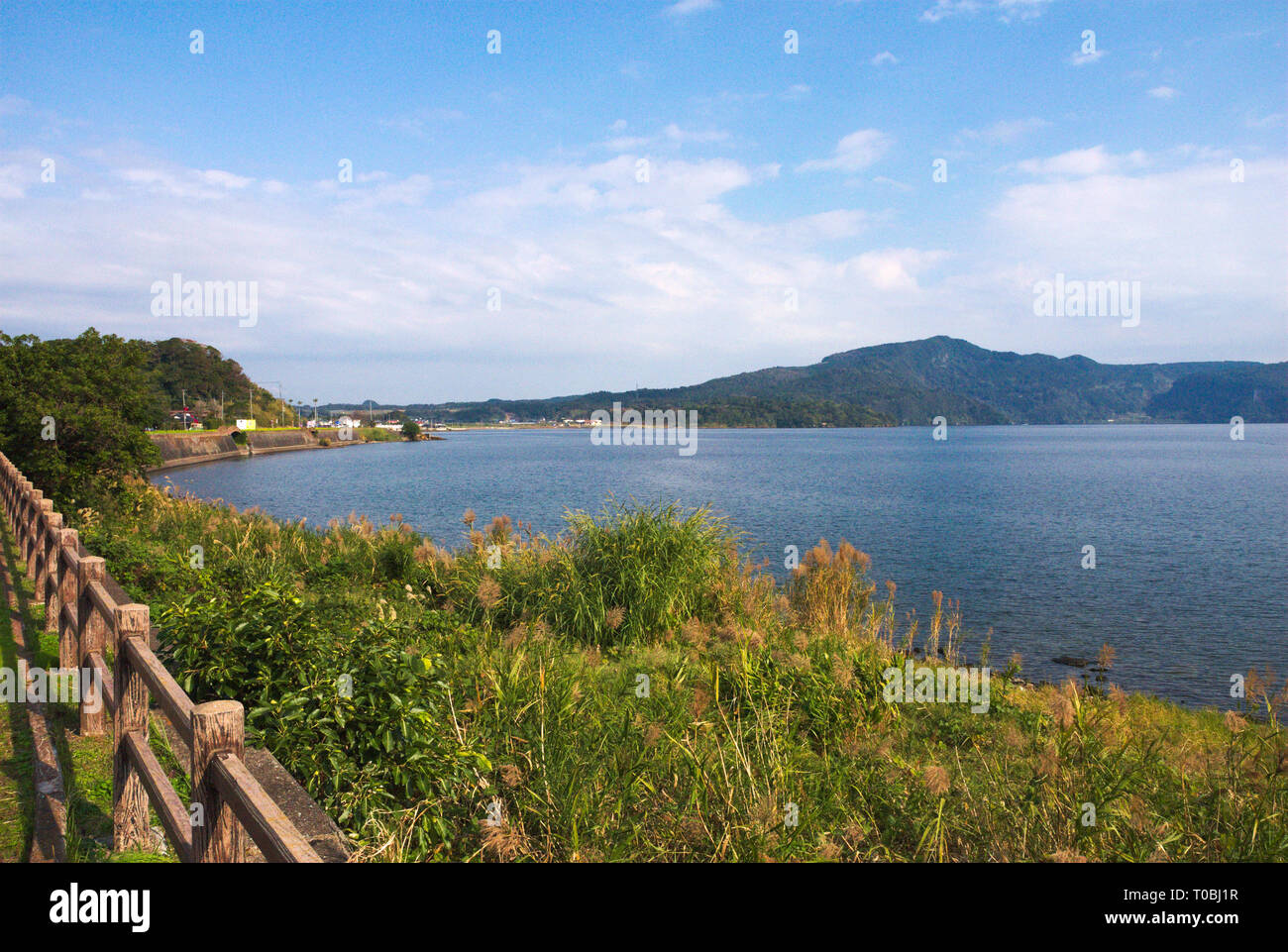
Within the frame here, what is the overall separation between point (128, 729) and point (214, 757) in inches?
72.3

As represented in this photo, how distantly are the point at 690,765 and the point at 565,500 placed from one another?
38.5m

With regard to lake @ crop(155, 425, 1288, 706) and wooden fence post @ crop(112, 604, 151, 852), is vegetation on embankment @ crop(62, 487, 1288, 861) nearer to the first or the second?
wooden fence post @ crop(112, 604, 151, 852)

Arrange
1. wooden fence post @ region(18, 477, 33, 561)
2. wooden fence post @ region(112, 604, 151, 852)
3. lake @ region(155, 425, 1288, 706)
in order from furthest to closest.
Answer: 1. lake @ region(155, 425, 1288, 706)
2. wooden fence post @ region(18, 477, 33, 561)
3. wooden fence post @ region(112, 604, 151, 852)

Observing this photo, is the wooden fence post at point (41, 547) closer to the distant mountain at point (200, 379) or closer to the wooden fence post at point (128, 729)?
the wooden fence post at point (128, 729)

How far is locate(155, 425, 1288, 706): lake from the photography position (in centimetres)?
1748

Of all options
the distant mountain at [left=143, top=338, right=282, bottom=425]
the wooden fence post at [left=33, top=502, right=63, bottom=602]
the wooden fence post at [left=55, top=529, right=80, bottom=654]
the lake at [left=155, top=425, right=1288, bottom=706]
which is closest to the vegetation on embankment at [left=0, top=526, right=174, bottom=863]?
the wooden fence post at [left=55, top=529, right=80, bottom=654]

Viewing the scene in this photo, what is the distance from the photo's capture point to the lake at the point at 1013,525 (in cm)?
1748

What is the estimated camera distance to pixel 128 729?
4.42 metres

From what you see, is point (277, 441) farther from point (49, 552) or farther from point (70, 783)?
point (70, 783)

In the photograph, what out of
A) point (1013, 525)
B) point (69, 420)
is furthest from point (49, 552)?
point (1013, 525)

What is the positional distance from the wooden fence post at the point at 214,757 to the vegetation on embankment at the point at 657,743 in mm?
746

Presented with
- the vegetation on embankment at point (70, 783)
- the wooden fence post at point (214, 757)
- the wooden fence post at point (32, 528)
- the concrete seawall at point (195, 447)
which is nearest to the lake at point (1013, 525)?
the concrete seawall at point (195, 447)
